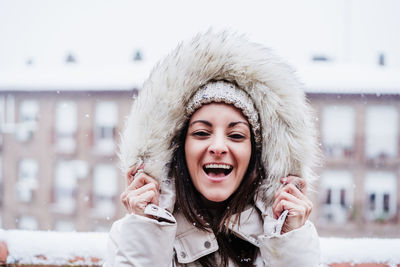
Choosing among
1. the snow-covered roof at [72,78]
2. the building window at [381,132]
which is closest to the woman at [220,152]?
the snow-covered roof at [72,78]

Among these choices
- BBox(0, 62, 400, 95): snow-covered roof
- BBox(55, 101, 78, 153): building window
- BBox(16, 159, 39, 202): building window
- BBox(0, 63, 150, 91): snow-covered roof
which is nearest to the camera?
BBox(0, 62, 400, 95): snow-covered roof

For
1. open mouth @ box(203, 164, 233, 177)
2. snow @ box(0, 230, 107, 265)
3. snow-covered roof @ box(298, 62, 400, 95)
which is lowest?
snow @ box(0, 230, 107, 265)

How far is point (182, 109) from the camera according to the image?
1.37 metres

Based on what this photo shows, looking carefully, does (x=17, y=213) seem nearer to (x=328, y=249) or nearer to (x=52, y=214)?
(x=52, y=214)

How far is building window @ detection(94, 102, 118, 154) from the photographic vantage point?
1442 cm

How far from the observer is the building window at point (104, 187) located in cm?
1523

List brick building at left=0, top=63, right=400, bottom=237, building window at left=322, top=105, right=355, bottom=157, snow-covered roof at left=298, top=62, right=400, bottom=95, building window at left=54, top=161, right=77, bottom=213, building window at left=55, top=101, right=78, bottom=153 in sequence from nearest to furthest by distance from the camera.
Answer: snow-covered roof at left=298, top=62, right=400, bottom=95, building window at left=322, top=105, right=355, bottom=157, brick building at left=0, top=63, right=400, bottom=237, building window at left=55, top=101, right=78, bottom=153, building window at left=54, top=161, right=77, bottom=213

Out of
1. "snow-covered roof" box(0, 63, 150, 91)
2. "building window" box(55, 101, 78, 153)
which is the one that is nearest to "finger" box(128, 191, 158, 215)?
"snow-covered roof" box(0, 63, 150, 91)

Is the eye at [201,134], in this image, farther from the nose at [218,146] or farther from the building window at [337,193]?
the building window at [337,193]

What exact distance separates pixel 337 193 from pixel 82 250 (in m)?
14.7

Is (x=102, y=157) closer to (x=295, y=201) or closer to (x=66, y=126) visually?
(x=66, y=126)

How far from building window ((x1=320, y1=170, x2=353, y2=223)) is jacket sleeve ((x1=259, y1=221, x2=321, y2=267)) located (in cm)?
1428

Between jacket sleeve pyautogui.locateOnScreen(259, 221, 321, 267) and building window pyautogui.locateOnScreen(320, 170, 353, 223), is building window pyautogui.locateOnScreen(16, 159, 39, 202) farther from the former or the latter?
jacket sleeve pyautogui.locateOnScreen(259, 221, 321, 267)

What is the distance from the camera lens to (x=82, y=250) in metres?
1.84
